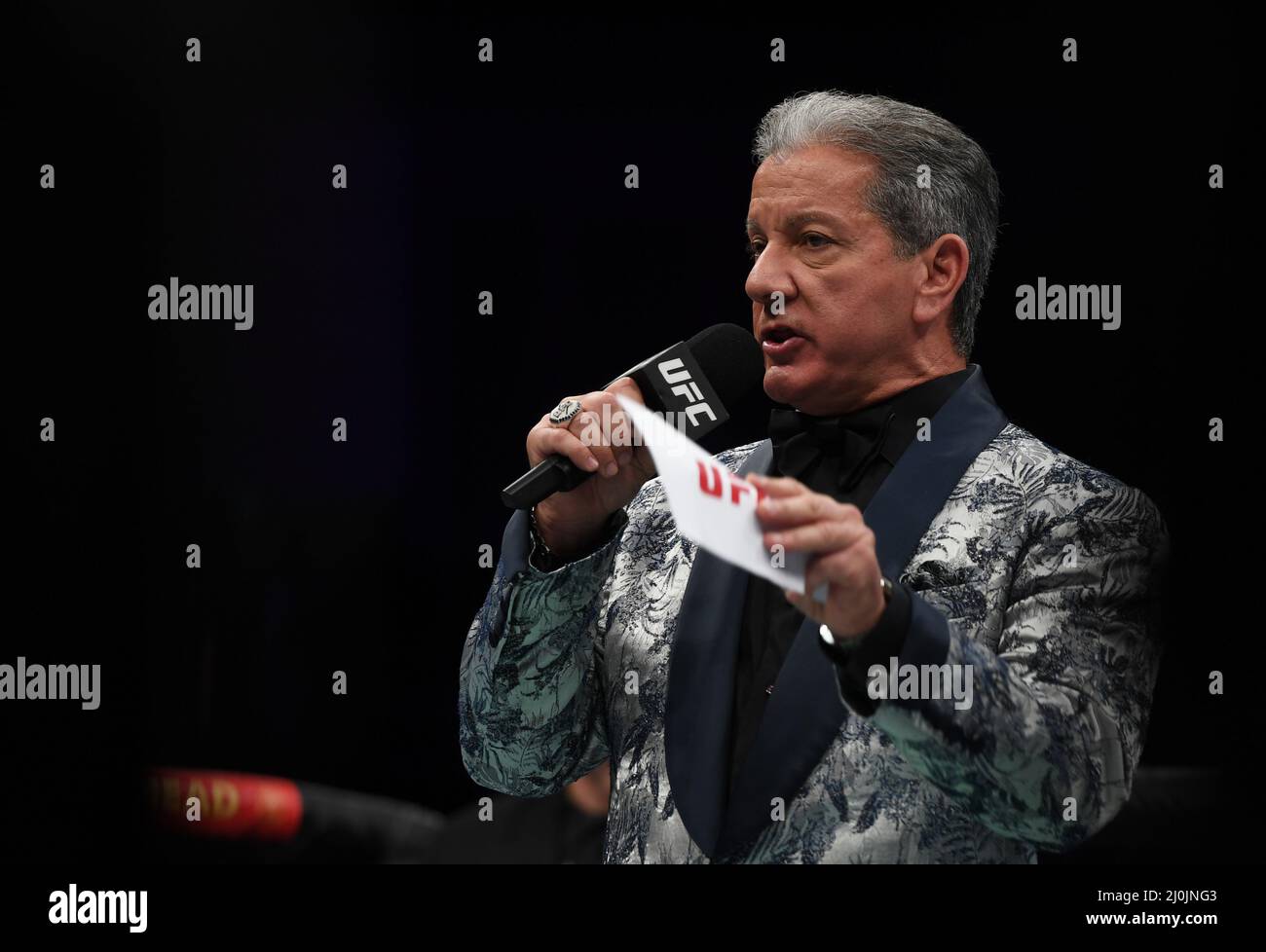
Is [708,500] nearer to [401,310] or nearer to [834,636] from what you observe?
[834,636]

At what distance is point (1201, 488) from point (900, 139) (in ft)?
2.91

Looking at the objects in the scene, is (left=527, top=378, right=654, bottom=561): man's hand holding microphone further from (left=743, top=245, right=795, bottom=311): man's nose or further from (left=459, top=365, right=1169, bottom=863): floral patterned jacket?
(left=743, top=245, right=795, bottom=311): man's nose

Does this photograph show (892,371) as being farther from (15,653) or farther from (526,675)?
(15,653)

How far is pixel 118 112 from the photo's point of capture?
2354 millimetres

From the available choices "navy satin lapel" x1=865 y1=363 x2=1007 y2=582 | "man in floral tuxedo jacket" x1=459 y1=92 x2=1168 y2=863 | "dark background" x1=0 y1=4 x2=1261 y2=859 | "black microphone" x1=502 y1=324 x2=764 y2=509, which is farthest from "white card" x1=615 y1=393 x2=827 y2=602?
"dark background" x1=0 y1=4 x2=1261 y2=859

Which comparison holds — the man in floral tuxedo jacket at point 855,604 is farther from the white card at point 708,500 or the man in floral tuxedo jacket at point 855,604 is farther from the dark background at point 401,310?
the dark background at point 401,310

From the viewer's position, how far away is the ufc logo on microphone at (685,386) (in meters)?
1.51

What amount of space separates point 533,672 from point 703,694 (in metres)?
0.19

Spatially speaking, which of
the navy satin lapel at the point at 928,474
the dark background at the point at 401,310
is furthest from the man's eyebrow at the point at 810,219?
the dark background at the point at 401,310

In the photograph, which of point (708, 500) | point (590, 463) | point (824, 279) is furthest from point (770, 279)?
point (708, 500)

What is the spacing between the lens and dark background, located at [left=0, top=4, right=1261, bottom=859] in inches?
88.7

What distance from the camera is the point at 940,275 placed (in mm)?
1751
